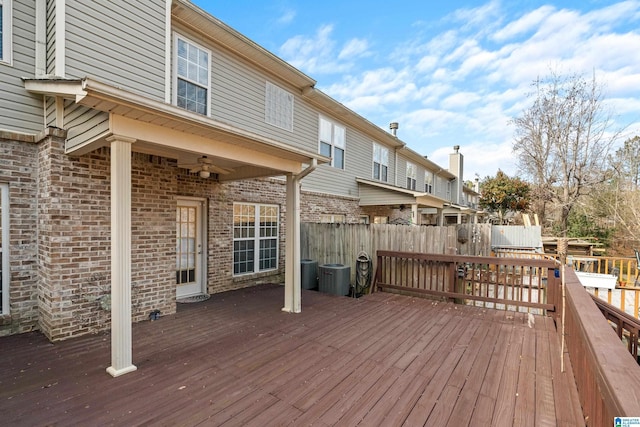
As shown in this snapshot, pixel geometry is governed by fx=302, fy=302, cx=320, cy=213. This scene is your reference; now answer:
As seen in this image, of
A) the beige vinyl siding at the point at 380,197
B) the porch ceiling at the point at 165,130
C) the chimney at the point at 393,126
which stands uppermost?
the chimney at the point at 393,126

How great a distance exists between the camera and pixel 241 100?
24.6 ft

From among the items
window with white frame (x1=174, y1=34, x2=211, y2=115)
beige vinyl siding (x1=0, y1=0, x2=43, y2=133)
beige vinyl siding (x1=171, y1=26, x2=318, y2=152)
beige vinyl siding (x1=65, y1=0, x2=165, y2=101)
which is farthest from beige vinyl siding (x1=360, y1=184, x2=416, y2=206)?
beige vinyl siding (x1=0, y1=0, x2=43, y2=133)

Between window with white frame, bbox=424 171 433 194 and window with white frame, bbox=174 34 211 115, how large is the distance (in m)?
14.5

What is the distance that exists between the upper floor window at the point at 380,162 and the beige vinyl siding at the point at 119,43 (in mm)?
9225

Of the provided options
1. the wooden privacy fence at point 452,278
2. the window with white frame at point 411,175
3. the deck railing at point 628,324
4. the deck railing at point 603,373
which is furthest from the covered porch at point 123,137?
the window with white frame at point 411,175

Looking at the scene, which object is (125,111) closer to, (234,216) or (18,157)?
(18,157)

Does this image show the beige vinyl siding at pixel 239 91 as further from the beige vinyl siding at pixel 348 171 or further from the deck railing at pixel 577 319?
the deck railing at pixel 577 319

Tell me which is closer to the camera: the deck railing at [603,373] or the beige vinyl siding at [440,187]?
the deck railing at [603,373]

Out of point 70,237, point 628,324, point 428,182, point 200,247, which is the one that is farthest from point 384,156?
point 70,237

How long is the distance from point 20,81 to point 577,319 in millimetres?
7152

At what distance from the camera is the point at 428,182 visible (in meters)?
18.6

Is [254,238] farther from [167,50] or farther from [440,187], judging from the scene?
[440,187]

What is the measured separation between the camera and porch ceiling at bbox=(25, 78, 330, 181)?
288 cm

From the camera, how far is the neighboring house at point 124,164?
3346mm
